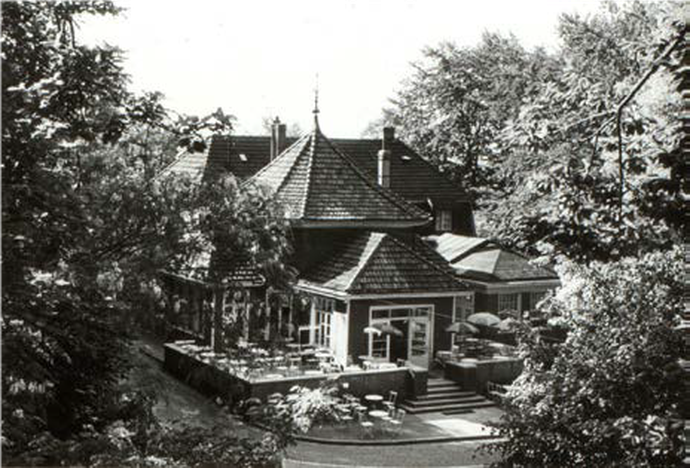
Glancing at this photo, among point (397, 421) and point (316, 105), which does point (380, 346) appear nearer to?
point (397, 421)

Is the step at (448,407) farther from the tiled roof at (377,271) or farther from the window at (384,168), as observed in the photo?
the window at (384,168)

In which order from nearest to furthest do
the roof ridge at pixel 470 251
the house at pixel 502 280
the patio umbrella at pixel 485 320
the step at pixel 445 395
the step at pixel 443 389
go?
1. the step at pixel 445 395
2. the step at pixel 443 389
3. the patio umbrella at pixel 485 320
4. the house at pixel 502 280
5. the roof ridge at pixel 470 251

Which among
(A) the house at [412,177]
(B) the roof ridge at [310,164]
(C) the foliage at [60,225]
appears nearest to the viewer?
(C) the foliage at [60,225]

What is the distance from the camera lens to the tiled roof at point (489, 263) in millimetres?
33812

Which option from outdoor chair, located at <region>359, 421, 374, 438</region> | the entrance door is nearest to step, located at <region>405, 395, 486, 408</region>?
the entrance door

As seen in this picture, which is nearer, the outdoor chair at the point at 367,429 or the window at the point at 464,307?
the outdoor chair at the point at 367,429

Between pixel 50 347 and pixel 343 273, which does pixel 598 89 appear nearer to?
pixel 50 347

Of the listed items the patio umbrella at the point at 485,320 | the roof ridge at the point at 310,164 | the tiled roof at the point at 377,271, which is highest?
the roof ridge at the point at 310,164

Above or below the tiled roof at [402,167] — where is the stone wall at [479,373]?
below

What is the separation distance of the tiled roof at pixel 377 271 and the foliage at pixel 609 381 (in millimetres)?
12070

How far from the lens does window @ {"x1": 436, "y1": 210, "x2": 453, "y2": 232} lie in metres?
42.7

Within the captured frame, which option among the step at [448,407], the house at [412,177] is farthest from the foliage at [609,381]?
the house at [412,177]

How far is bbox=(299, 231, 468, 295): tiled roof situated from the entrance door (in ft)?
3.94

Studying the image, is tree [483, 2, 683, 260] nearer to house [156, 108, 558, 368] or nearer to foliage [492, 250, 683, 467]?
foliage [492, 250, 683, 467]
